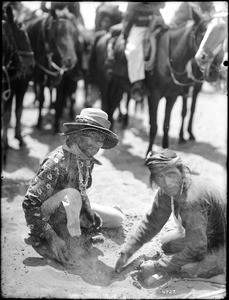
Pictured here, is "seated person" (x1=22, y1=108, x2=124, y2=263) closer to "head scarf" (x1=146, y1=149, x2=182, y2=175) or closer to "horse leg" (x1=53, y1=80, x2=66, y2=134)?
"head scarf" (x1=146, y1=149, x2=182, y2=175)

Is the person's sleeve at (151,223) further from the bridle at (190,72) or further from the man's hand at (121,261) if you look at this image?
the bridle at (190,72)

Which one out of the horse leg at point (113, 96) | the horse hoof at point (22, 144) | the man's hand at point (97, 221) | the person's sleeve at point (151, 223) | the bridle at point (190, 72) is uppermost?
the bridle at point (190, 72)

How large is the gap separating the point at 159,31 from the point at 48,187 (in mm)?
4114

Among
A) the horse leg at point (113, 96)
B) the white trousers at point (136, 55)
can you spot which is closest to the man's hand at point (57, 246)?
the white trousers at point (136, 55)

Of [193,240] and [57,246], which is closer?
[193,240]

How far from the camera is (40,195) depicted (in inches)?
132

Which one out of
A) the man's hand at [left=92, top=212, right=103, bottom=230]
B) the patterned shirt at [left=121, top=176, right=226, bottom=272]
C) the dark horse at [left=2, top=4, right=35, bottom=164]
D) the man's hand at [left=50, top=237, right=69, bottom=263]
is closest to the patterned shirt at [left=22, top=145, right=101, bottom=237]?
the man's hand at [left=50, top=237, right=69, bottom=263]

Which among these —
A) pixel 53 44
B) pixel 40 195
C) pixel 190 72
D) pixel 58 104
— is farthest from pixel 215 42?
pixel 58 104

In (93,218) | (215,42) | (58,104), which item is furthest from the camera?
(58,104)

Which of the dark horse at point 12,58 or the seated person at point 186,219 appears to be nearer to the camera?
the seated person at point 186,219

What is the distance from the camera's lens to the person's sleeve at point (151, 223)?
3.28 m

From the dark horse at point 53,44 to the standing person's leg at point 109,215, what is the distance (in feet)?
15.1

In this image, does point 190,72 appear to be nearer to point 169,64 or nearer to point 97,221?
point 169,64

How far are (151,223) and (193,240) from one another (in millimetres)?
444
